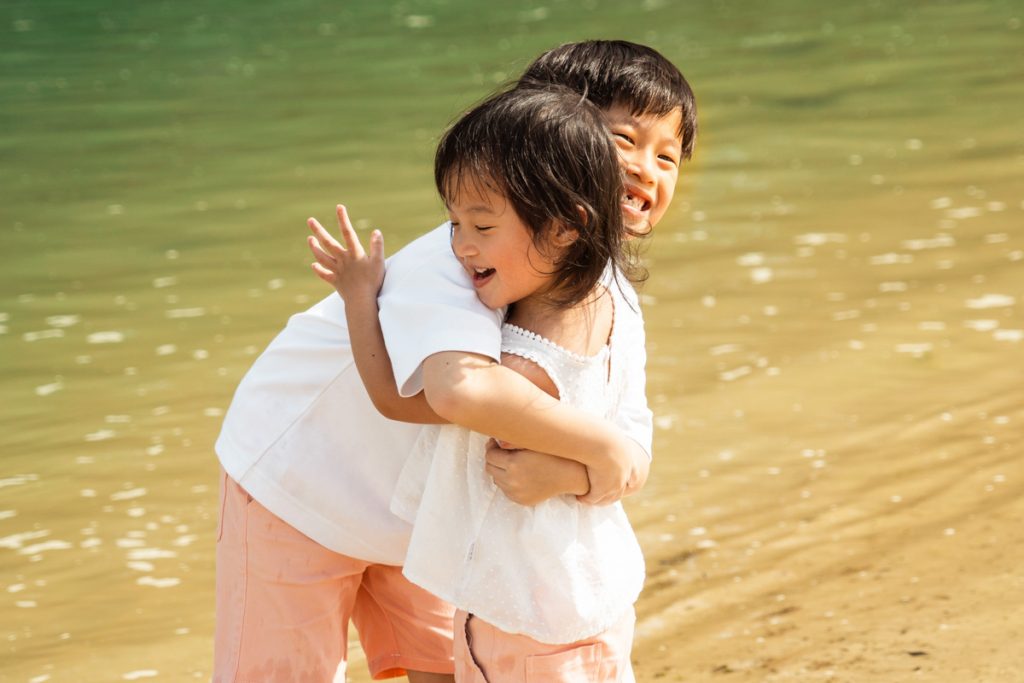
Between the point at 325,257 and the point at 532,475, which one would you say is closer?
the point at 532,475

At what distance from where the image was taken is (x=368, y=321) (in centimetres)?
197

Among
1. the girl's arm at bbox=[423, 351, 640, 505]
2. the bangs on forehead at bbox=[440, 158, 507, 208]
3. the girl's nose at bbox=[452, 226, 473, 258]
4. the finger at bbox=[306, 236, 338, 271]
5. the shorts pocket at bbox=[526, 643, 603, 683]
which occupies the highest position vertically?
the bangs on forehead at bbox=[440, 158, 507, 208]

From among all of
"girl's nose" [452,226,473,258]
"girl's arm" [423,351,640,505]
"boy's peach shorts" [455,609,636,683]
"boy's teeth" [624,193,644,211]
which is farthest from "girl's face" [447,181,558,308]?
"boy's peach shorts" [455,609,636,683]

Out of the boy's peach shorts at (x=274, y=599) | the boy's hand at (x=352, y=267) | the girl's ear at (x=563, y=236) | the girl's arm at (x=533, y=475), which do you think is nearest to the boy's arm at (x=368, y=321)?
the boy's hand at (x=352, y=267)

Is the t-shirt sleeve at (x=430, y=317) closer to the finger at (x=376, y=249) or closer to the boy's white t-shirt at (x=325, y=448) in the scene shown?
the finger at (x=376, y=249)

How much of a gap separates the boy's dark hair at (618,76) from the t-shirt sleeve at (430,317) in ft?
1.04

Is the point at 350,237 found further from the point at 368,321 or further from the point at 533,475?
the point at 533,475

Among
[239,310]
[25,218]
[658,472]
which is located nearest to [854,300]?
[658,472]

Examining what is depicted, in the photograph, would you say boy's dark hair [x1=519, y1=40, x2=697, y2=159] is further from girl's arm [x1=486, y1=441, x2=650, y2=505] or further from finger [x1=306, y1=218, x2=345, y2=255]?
girl's arm [x1=486, y1=441, x2=650, y2=505]

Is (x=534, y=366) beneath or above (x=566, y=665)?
above

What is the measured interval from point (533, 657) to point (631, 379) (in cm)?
41

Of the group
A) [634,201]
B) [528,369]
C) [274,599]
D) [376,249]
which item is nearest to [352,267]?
[376,249]

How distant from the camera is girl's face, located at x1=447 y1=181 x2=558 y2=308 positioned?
1905mm

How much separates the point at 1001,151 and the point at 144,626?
5.17 meters
